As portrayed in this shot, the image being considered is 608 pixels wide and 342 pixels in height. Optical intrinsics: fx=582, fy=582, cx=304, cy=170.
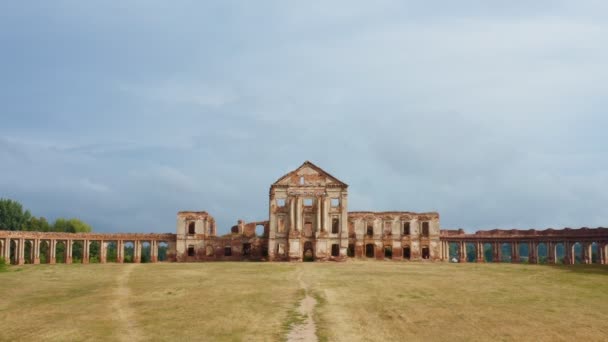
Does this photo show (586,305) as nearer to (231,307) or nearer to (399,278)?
(399,278)

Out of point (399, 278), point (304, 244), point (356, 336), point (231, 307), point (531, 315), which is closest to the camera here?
point (356, 336)

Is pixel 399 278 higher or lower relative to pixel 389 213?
lower

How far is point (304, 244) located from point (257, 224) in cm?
757

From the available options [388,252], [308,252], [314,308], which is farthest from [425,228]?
[314,308]

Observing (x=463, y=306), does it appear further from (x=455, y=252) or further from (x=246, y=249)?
(x=455, y=252)

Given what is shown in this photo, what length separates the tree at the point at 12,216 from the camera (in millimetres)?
87562

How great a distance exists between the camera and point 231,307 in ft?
83.5

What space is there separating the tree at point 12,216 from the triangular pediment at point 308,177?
48.6m

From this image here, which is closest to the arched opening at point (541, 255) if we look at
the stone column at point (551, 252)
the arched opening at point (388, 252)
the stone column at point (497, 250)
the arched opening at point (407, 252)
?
the stone column at point (551, 252)

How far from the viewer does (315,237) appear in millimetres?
60625

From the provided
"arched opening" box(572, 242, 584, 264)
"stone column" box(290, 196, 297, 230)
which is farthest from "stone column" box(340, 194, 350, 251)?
"arched opening" box(572, 242, 584, 264)

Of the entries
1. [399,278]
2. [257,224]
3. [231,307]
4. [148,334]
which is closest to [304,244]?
[257,224]

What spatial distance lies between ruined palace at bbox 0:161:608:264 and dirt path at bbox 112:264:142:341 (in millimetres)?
26898

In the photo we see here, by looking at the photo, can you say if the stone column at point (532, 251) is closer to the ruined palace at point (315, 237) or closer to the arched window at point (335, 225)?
the ruined palace at point (315, 237)
